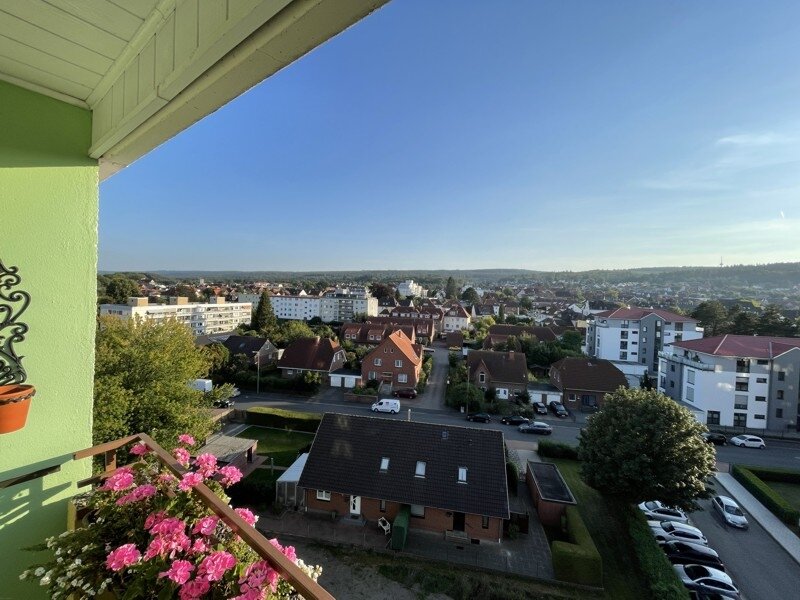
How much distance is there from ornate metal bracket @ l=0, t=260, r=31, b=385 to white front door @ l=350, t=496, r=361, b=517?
11.0m

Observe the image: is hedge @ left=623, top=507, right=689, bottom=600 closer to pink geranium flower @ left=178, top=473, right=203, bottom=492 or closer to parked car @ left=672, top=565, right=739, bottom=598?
parked car @ left=672, top=565, right=739, bottom=598

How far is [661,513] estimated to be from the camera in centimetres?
1250

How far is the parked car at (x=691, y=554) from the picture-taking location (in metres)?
10.2

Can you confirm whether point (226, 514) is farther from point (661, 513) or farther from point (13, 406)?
point (661, 513)

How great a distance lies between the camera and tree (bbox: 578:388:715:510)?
10859mm

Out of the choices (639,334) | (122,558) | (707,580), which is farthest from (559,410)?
(122,558)

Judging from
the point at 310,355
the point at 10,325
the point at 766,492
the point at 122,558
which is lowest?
the point at 766,492

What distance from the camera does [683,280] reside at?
188 metres

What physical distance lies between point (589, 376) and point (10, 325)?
27255mm

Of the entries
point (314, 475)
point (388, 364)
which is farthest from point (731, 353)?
point (314, 475)

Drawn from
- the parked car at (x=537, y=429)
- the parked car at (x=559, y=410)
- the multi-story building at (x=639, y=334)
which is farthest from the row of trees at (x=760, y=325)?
the parked car at (x=537, y=429)

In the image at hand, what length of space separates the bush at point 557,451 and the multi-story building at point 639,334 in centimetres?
1790

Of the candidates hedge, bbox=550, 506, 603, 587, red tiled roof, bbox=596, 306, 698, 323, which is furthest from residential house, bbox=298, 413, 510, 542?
red tiled roof, bbox=596, 306, 698, 323

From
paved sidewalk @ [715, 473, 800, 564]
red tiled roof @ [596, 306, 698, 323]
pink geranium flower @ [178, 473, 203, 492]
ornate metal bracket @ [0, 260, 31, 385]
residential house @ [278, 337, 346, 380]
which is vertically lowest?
paved sidewalk @ [715, 473, 800, 564]
